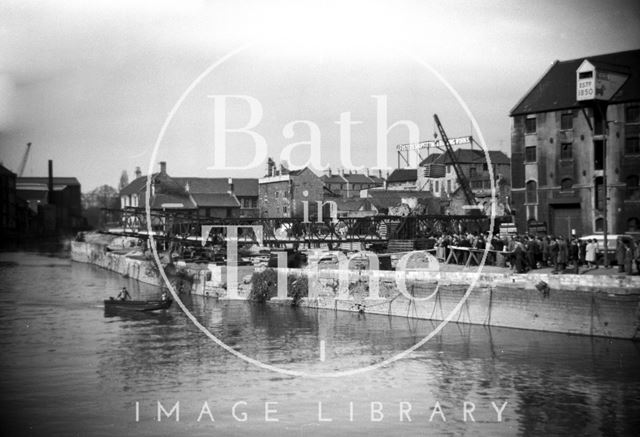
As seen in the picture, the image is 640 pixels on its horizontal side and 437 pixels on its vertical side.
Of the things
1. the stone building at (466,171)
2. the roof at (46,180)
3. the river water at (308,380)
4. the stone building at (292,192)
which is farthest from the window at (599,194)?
the roof at (46,180)

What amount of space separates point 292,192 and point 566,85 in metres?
47.3

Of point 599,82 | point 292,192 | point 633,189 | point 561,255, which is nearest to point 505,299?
point 561,255

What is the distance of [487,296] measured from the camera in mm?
42031

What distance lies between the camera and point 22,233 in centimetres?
12706

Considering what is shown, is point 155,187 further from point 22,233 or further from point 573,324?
point 573,324

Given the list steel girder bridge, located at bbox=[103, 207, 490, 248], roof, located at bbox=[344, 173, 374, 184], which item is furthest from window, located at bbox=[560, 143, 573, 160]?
roof, located at bbox=[344, 173, 374, 184]

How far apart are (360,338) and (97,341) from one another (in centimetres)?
1406

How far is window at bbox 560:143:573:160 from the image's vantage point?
57.3 metres

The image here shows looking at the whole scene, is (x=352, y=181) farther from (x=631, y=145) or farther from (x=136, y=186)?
(x=631, y=145)

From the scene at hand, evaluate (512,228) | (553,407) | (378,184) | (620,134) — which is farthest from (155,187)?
(553,407)

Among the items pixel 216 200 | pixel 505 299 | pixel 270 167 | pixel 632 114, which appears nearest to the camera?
pixel 505 299

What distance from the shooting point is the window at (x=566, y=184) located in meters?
57.3

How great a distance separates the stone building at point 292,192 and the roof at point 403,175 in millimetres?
32581

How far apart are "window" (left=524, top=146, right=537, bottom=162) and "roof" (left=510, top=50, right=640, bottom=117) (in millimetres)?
2790
